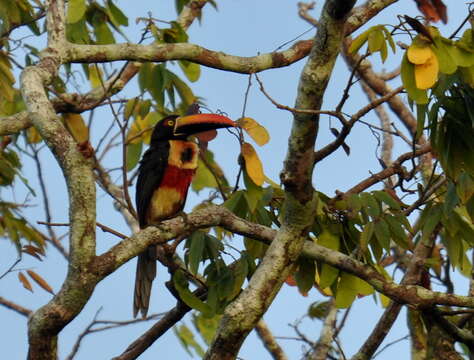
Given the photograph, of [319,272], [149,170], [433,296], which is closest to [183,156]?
[149,170]

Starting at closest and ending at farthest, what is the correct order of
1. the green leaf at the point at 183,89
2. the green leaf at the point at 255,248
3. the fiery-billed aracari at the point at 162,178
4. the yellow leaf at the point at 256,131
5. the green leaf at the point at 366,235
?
1. the yellow leaf at the point at 256,131
2. the green leaf at the point at 366,235
3. the green leaf at the point at 255,248
4. the green leaf at the point at 183,89
5. the fiery-billed aracari at the point at 162,178

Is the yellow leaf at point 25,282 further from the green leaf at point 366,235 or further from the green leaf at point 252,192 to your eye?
the green leaf at point 366,235

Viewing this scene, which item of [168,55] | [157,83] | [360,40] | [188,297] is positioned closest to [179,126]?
[157,83]

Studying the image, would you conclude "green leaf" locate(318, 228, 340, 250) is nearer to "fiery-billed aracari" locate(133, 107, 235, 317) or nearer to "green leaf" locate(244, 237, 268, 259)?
"green leaf" locate(244, 237, 268, 259)

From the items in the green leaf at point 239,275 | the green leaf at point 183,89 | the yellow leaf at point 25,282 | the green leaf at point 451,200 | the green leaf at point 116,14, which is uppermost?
the green leaf at point 116,14

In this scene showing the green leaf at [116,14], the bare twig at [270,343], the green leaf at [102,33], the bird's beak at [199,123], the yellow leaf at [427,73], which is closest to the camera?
the yellow leaf at [427,73]

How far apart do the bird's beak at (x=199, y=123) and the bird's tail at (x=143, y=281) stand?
32.1 inches

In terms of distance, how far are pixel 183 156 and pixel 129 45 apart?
5.57 feet

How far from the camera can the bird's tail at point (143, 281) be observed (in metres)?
5.77

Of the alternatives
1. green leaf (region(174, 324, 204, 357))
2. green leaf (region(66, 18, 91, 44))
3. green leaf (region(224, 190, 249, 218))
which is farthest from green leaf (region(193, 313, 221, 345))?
green leaf (region(224, 190, 249, 218))

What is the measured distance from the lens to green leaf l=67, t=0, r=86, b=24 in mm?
4758

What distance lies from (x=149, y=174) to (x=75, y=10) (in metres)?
1.50

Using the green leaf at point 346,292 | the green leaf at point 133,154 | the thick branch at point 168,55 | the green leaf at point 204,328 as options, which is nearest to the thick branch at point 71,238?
the thick branch at point 168,55

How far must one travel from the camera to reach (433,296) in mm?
3902
